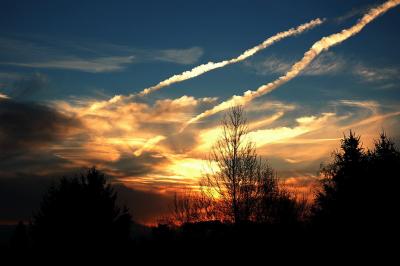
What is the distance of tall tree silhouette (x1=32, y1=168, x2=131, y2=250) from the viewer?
2633 cm

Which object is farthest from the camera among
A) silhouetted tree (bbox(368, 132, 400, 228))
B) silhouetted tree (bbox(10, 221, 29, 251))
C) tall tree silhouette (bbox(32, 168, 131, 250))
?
silhouetted tree (bbox(10, 221, 29, 251))

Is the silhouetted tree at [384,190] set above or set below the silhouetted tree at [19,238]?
above

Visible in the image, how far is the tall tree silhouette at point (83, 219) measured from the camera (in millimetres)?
26328

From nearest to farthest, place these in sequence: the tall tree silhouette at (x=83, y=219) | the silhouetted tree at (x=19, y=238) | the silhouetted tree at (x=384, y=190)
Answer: the silhouetted tree at (x=384, y=190), the tall tree silhouette at (x=83, y=219), the silhouetted tree at (x=19, y=238)

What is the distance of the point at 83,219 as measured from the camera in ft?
88.3

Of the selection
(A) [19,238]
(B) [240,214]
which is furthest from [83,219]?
(A) [19,238]

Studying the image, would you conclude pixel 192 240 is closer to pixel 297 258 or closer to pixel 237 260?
pixel 237 260

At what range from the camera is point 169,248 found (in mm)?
23781

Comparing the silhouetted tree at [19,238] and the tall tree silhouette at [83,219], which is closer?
Answer: the tall tree silhouette at [83,219]

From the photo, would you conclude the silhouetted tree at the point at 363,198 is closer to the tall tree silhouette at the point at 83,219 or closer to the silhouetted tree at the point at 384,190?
the silhouetted tree at the point at 384,190

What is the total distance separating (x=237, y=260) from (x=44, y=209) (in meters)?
17.1

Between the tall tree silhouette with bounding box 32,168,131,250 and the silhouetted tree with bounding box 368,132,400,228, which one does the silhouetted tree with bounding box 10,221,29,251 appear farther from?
the silhouetted tree with bounding box 368,132,400,228

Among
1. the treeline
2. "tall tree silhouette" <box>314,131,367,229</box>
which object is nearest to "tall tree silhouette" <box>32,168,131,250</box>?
the treeline

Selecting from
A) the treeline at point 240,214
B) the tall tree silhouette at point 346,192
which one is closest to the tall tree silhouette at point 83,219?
the treeline at point 240,214
